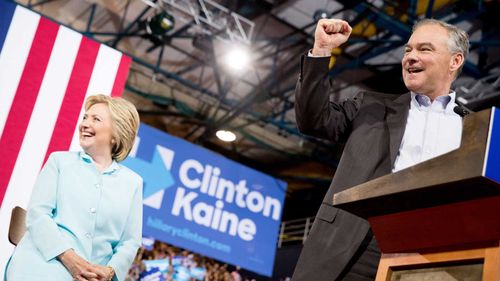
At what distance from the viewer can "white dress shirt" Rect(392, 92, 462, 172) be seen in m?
1.45

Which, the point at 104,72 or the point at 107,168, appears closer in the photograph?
the point at 107,168

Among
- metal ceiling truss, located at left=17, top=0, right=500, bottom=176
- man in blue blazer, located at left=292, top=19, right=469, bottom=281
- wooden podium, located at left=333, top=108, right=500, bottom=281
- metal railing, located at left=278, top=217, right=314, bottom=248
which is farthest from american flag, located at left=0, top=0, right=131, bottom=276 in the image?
metal railing, located at left=278, top=217, right=314, bottom=248

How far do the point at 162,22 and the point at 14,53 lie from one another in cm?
414

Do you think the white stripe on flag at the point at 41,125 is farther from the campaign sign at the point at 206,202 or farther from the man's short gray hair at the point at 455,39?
the man's short gray hair at the point at 455,39

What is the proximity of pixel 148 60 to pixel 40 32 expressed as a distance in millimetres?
5848

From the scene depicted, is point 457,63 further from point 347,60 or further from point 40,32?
point 347,60

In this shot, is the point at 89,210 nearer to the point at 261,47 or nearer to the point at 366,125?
the point at 366,125

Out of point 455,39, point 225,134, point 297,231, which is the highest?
point 225,134

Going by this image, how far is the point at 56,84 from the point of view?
336cm

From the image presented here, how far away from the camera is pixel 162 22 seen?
7.29 meters

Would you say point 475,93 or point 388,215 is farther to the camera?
point 475,93

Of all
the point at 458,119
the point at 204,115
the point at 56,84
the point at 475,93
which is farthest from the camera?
the point at 204,115

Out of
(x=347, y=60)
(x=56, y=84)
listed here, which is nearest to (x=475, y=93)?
(x=347, y=60)

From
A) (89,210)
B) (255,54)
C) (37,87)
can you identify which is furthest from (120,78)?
(255,54)
